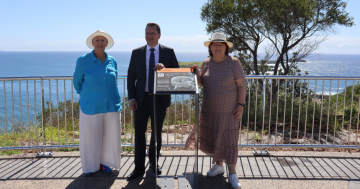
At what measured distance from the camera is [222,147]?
349 cm

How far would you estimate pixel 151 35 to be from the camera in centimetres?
334

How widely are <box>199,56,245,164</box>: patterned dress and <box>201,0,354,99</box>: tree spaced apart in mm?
7401

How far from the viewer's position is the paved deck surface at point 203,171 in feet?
11.5

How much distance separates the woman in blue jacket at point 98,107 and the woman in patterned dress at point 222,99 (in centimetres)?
121

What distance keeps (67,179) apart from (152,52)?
2045 millimetres

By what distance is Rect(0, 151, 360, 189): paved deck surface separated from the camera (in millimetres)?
3502

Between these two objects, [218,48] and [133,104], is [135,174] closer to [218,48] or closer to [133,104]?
[133,104]

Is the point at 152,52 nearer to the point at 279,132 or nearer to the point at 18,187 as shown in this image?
the point at 18,187

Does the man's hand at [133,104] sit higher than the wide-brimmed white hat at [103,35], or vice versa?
the wide-brimmed white hat at [103,35]

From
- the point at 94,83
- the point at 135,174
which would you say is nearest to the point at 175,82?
the point at 94,83

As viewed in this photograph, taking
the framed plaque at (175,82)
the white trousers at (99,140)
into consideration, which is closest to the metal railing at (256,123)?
the white trousers at (99,140)

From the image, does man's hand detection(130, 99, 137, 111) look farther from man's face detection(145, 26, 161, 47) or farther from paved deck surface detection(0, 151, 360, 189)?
paved deck surface detection(0, 151, 360, 189)

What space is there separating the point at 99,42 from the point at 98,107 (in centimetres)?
85

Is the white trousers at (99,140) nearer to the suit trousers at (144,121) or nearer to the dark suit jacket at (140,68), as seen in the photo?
the suit trousers at (144,121)
